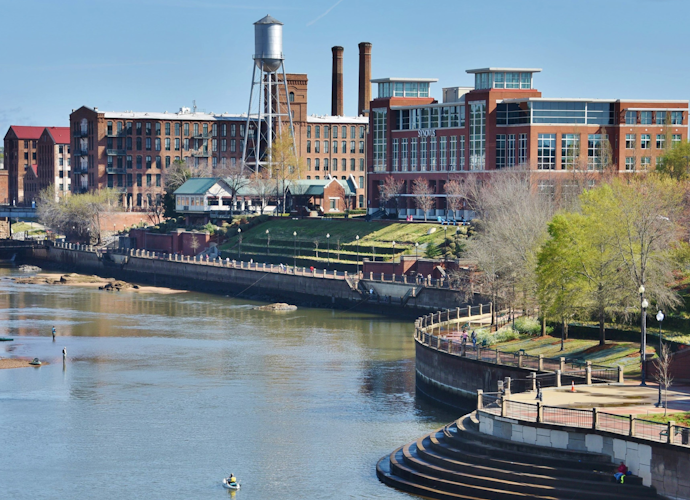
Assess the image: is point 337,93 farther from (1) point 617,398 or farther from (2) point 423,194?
(1) point 617,398

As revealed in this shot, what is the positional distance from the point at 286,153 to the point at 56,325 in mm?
74794

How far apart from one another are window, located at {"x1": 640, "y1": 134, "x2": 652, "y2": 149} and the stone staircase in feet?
273

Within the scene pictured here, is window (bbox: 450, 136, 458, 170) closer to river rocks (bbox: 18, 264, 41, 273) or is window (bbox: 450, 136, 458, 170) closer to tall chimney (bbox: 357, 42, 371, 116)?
tall chimney (bbox: 357, 42, 371, 116)

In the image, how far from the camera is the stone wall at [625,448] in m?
32.8

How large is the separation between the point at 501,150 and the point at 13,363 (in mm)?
67221

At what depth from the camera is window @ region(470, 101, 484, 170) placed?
402ft

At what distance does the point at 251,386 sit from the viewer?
5975cm

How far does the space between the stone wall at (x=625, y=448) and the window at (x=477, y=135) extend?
87084 mm

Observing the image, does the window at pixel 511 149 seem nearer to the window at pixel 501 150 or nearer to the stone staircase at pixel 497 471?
the window at pixel 501 150

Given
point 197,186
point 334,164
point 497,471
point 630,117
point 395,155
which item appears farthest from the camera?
point 334,164

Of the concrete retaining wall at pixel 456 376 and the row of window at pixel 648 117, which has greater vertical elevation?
the row of window at pixel 648 117

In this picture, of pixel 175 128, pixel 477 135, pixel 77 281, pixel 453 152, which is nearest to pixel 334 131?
pixel 175 128

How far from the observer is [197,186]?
15525 cm

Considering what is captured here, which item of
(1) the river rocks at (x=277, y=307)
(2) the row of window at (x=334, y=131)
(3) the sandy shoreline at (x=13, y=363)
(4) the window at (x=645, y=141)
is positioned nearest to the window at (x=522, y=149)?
(4) the window at (x=645, y=141)
